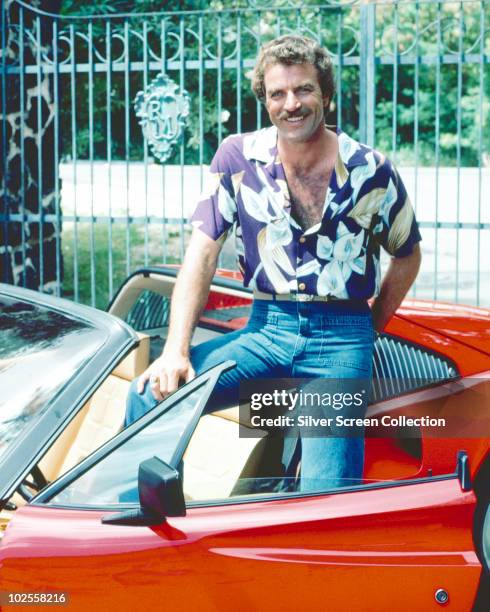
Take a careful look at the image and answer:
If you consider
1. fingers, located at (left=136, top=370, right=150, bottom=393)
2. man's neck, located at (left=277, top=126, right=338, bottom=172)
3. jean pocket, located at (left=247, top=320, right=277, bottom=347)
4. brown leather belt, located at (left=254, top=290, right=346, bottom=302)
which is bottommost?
fingers, located at (left=136, top=370, right=150, bottom=393)

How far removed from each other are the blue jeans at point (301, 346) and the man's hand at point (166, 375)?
8 centimetres

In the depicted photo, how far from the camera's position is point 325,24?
72.4 ft

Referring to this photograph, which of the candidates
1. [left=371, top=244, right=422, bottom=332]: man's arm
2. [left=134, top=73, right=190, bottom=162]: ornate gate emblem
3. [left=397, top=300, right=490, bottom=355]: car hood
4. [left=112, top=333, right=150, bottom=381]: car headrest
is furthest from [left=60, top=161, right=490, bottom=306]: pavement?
[left=371, top=244, right=422, bottom=332]: man's arm

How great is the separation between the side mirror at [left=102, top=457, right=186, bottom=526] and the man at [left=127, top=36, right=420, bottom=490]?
1.81ft

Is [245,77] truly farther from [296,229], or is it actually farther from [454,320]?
[296,229]

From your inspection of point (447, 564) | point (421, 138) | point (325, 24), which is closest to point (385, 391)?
point (447, 564)

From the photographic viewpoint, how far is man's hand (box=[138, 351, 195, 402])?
256 centimetres

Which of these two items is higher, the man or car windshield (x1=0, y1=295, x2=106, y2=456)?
the man

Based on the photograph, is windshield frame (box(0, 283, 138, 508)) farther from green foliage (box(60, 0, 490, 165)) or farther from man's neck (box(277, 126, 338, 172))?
green foliage (box(60, 0, 490, 165))

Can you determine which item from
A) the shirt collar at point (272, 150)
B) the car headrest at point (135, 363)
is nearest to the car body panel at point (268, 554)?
the shirt collar at point (272, 150)

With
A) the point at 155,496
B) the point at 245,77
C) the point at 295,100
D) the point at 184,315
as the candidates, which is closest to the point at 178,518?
the point at 155,496

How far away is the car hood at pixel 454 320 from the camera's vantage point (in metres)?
3.48

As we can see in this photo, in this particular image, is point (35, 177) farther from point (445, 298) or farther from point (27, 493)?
point (27, 493)

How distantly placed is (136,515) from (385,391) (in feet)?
3.82
